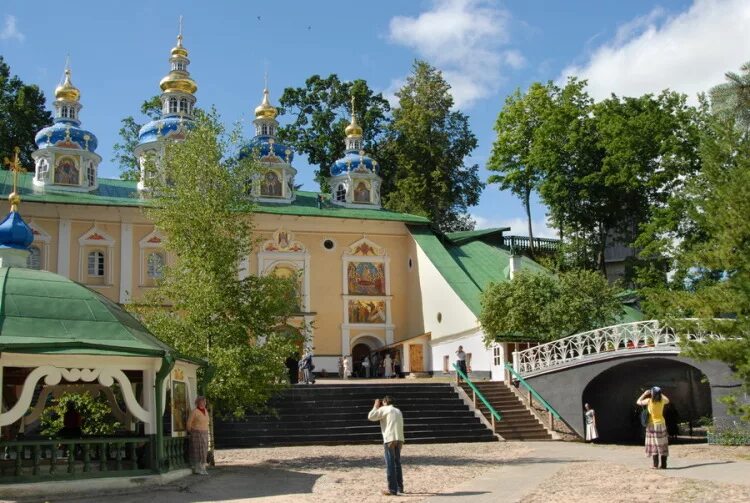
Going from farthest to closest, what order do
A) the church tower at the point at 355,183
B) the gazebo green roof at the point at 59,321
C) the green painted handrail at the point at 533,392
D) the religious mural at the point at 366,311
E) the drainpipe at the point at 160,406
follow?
the church tower at the point at 355,183 < the religious mural at the point at 366,311 < the green painted handrail at the point at 533,392 < the drainpipe at the point at 160,406 < the gazebo green roof at the point at 59,321

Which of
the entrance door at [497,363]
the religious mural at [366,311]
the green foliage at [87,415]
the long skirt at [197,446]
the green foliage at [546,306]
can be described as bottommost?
the long skirt at [197,446]

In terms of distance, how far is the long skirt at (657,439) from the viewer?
14734 millimetres

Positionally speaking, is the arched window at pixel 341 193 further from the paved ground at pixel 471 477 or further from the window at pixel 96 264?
the paved ground at pixel 471 477

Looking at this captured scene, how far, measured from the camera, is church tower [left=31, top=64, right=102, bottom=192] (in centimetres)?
3556

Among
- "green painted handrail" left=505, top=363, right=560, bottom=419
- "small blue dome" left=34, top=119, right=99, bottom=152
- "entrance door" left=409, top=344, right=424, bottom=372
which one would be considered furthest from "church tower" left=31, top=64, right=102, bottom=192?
"green painted handrail" left=505, top=363, right=560, bottom=419

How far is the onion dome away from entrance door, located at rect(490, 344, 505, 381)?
19.3 meters

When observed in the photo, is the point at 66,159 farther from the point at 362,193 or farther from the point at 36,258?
the point at 362,193

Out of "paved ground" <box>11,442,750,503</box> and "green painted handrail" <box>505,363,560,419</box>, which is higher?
"green painted handrail" <box>505,363,560,419</box>

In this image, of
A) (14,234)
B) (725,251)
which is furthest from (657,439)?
(14,234)

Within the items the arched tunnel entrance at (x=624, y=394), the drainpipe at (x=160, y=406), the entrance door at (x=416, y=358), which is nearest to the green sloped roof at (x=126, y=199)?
the entrance door at (x=416, y=358)

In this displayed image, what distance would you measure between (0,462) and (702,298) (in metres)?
12.6

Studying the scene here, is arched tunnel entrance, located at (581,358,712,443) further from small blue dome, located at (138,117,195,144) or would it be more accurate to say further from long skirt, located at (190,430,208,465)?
small blue dome, located at (138,117,195,144)

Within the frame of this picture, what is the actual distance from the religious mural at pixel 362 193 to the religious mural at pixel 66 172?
42.3 ft

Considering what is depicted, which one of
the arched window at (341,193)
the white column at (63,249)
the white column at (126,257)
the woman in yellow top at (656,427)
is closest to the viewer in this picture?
the woman in yellow top at (656,427)
